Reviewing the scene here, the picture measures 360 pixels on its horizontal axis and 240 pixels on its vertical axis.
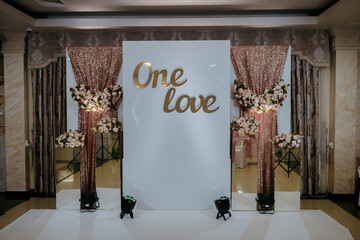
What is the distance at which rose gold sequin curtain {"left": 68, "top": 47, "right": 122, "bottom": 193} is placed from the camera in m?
4.88

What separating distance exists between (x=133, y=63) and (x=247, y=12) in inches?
92.9

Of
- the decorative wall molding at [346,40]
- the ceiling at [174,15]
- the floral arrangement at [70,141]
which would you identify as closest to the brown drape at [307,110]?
the decorative wall molding at [346,40]

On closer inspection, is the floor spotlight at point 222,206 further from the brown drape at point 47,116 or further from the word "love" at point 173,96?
the brown drape at point 47,116

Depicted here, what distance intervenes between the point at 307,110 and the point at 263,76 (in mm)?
1267

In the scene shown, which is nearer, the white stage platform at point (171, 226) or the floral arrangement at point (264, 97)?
the white stage platform at point (171, 226)

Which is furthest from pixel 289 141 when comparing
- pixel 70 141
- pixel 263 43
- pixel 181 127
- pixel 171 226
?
pixel 70 141

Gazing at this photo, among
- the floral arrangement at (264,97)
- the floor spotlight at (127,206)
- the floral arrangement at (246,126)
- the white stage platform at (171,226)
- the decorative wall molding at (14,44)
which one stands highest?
the decorative wall molding at (14,44)

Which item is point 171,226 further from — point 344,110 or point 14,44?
point 14,44

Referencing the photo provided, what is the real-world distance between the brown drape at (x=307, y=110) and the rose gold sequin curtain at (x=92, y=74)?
3.43 metres

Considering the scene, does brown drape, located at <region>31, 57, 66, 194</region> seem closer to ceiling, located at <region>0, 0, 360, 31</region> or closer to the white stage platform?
ceiling, located at <region>0, 0, 360, 31</region>

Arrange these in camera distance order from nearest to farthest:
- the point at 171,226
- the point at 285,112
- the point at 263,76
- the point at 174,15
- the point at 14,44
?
the point at 171,226 → the point at 285,112 → the point at 263,76 → the point at 174,15 → the point at 14,44

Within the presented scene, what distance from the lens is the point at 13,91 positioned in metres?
5.56

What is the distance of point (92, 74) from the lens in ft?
16.7

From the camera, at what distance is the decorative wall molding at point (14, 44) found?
5449 mm
